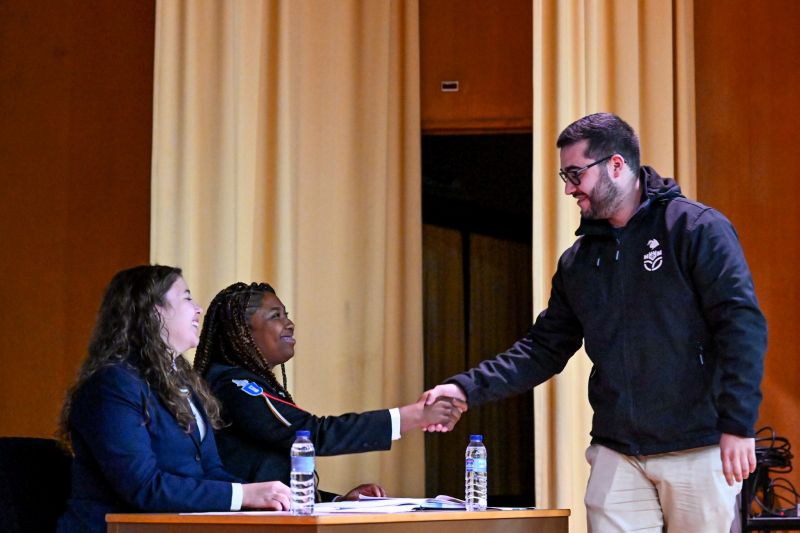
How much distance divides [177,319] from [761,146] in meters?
3.11

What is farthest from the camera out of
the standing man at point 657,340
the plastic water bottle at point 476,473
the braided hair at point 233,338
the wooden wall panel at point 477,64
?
the wooden wall panel at point 477,64

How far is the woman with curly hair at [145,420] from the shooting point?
3061 mm

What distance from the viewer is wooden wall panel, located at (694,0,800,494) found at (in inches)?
206

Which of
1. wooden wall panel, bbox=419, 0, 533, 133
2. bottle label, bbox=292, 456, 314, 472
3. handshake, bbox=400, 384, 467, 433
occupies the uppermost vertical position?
wooden wall panel, bbox=419, 0, 533, 133

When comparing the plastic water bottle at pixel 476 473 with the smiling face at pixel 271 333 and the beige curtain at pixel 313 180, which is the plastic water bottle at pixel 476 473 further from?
the beige curtain at pixel 313 180

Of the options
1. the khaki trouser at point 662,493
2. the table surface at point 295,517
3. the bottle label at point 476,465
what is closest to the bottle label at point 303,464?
the table surface at point 295,517

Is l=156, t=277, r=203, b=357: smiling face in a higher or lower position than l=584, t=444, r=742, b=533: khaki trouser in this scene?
higher

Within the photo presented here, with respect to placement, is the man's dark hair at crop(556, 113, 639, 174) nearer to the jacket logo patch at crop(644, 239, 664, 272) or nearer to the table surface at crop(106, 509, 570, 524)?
the jacket logo patch at crop(644, 239, 664, 272)

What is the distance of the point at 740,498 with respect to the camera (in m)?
4.39

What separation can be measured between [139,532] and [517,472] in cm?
456

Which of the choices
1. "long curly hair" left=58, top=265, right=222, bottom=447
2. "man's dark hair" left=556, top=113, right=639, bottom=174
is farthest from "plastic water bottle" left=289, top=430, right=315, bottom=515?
"man's dark hair" left=556, top=113, right=639, bottom=174

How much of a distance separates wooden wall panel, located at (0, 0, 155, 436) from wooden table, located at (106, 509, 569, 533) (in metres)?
2.94

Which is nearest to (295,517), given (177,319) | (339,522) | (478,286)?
(339,522)

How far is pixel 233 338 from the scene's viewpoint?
4.02 m
